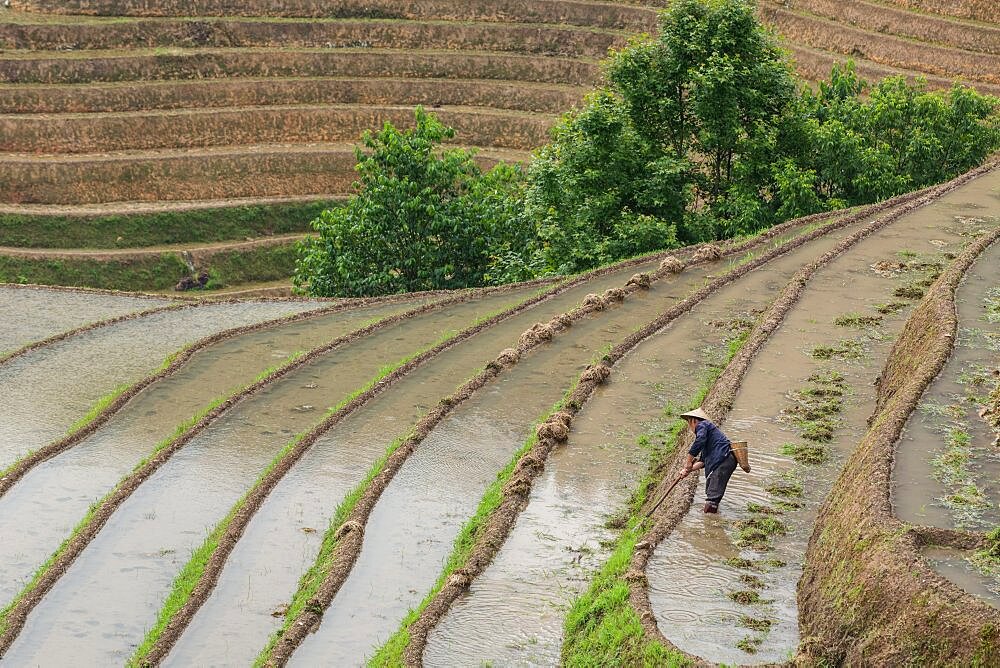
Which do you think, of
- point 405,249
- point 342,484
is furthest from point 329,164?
point 342,484

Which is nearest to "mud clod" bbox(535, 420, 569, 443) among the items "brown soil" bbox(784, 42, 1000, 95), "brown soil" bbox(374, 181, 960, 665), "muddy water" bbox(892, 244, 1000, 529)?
"brown soil" bbox(374, 181, 960, 665)

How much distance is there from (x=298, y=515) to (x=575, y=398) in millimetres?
4268

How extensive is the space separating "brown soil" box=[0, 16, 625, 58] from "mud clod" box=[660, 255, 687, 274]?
90.0 feet

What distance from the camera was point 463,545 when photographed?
13992 mm

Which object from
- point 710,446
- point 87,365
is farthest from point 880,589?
point 87,365

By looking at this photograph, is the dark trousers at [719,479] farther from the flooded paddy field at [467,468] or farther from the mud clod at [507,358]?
the mud clod at [507,358]

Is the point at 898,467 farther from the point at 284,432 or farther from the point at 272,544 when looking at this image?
the point at 284,432

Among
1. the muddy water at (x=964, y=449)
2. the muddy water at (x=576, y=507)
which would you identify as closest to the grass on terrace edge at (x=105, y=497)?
the muddy water at (x=576, y=507)

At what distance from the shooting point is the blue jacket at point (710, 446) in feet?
41.2

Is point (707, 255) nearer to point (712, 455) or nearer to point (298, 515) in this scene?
point (298, 515)

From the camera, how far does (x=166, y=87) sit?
47.9 metres

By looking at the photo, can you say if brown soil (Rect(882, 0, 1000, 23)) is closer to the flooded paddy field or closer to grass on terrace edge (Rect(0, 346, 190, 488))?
the flooded paddy field

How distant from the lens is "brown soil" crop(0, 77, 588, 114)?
46469 mm

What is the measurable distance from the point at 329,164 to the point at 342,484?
32.3m
